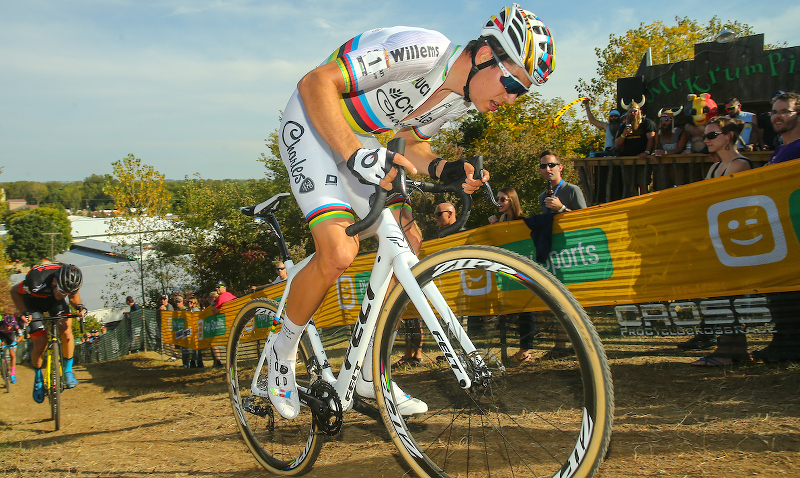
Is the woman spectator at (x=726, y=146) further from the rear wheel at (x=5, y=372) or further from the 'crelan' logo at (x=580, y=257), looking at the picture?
the rear wheel at (x=5, y=372)

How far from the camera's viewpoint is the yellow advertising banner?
4141mm

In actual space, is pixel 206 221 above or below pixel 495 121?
below

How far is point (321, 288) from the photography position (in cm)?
286

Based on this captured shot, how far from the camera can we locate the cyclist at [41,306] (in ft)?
22.8

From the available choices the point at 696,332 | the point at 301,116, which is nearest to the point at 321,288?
the point at 301,116

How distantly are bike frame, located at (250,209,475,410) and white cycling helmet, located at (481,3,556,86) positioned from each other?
38.2 inches

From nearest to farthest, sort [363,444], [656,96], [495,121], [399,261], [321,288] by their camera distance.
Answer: [399,261]
[321,288]
[363,444]
[656,96]
[495,121]

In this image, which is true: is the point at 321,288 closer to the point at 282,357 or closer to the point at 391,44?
the point at 282,357

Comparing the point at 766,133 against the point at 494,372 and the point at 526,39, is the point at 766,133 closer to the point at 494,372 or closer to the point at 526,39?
the point at 526,39

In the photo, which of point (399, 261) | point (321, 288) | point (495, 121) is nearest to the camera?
point (399, 261)

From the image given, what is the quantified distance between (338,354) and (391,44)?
1720 mm

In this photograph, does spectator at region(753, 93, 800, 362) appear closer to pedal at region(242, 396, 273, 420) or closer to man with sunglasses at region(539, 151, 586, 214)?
man with sunglasses at region(539, 151, 586, 214)

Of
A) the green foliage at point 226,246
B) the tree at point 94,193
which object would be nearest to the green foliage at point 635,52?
the green foliage at point 226,246

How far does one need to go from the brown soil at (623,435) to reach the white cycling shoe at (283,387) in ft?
1.77
